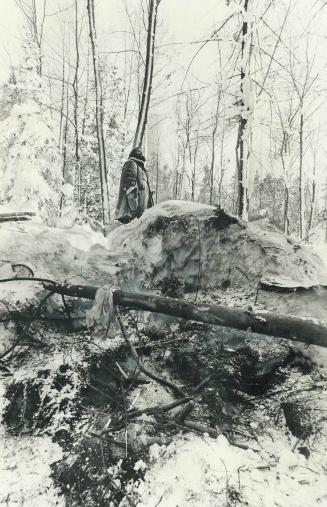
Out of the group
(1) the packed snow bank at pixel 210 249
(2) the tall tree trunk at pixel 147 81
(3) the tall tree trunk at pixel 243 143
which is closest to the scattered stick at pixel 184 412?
(1) the packed snow bank at pixel 210 249

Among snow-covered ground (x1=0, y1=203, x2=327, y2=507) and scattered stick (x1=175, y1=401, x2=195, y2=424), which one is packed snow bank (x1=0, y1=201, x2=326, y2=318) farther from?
scattered stick (x1=175, y1=401, x2=195, y2=424)

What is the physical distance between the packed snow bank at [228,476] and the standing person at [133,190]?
4.78 metres

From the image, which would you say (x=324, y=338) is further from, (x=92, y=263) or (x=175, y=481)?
(x=92, y=263)

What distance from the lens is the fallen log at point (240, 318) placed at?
241cm

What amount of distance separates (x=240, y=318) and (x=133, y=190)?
442cm

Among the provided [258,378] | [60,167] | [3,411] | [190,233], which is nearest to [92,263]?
[190,233]

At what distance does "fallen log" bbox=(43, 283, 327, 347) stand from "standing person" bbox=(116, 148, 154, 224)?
357 centimetres

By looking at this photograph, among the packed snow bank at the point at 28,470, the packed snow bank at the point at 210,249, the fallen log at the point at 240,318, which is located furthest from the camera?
the packed snow bank at the point at 210,249

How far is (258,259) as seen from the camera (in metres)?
3.91

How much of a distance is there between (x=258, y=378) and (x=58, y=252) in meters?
2.90

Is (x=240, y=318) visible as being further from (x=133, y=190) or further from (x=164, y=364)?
(x=133, y=190)

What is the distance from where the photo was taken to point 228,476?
208 centimetres

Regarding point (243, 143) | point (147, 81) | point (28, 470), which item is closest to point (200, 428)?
point (28, 470)

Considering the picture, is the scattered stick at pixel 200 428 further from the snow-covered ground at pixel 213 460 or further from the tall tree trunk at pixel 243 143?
the tall tree trunk at pixel 243 143
